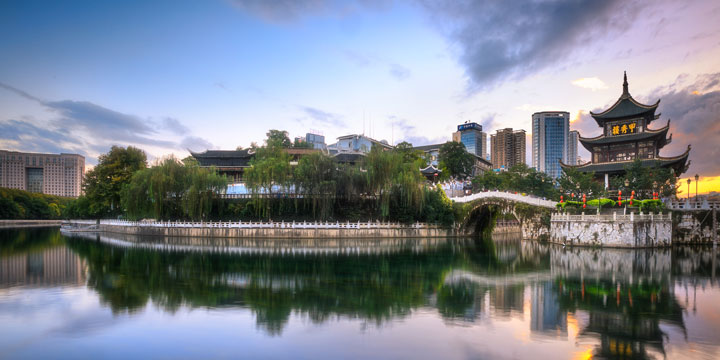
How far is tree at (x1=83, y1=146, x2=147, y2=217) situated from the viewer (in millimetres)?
36406

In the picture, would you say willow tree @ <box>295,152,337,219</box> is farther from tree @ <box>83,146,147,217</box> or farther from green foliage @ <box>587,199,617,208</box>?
tree @ <box>83,146,147,217</box>

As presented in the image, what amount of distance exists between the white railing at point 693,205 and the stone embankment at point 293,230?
14.0 metres

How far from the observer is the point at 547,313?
389 inches

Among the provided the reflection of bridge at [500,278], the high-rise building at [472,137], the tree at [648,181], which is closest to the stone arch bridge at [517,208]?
the tree at [648,181]

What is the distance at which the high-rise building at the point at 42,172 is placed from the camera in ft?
275

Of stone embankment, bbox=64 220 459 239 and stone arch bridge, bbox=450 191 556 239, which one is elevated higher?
stone arch bridge, bbox=450 191 556 239

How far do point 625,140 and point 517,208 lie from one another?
9.66 m

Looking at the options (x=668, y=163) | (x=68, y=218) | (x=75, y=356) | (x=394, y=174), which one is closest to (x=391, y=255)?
(x=394, y=174)

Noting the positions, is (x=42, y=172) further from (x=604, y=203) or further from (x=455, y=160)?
(x=604, y=203)

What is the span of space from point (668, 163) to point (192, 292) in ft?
98.3

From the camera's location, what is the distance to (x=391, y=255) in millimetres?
21094

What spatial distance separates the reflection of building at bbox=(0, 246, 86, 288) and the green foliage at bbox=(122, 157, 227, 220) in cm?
835

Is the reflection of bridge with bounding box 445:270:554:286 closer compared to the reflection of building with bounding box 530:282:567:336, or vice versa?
the reflection of building with bounding box 530:282:567:336

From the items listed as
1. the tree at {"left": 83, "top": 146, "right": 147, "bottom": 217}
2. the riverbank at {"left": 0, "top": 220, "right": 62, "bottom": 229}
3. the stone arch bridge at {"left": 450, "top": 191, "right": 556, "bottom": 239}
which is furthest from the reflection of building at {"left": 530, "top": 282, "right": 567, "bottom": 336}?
the riverbank at {"left": 0, "top": 220, "right": 62, "bottom": 229}
